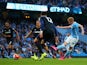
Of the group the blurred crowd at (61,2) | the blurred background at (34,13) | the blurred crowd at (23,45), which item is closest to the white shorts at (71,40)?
the blurred crowd at (23,45)

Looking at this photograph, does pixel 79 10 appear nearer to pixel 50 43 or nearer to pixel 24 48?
pixel 50 43

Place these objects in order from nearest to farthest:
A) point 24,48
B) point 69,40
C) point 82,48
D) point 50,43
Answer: point 69,40, point 24,48, point 50,43, point 82,48

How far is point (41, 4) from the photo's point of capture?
3241 centimetres

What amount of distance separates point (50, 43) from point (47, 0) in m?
5.19

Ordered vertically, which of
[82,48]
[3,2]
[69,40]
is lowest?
[82,48]

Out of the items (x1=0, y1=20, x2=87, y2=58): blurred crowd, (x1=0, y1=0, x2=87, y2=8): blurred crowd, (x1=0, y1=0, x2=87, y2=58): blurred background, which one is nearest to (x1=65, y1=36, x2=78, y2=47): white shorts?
(x1=0, y1=20, x2=87, y2=58): blurred crowd

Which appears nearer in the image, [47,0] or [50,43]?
[50,43]

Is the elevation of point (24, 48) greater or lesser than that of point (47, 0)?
lesser

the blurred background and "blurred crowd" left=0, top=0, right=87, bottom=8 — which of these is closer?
the blurred background

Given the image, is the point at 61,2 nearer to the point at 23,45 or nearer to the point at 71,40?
the point at 23,45

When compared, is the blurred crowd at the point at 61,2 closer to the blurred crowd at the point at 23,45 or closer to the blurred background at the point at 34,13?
the blurred background at the point at 34,13

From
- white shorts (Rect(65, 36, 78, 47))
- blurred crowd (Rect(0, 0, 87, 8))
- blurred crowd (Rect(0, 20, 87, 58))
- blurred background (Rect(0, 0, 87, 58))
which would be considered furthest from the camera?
blurred crowd (Rect(0, 0, 87, 8))

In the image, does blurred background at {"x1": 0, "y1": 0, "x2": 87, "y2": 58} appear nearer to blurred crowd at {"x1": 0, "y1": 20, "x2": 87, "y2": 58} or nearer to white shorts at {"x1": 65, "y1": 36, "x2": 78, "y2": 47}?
blurred crowd at {"x1": 0, "y1": 20, "x2": 87, "y2": 58}

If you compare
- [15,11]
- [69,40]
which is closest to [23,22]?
[15,11]
